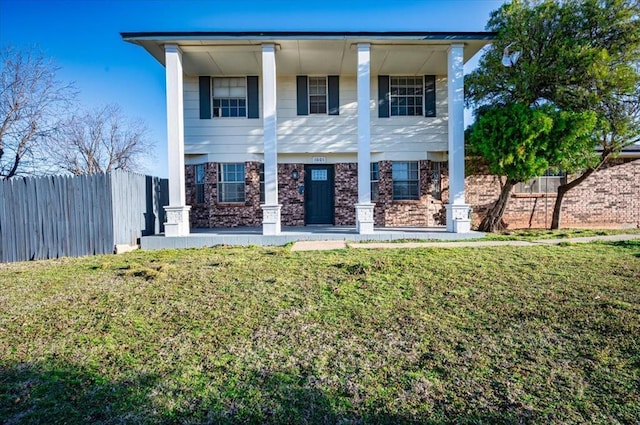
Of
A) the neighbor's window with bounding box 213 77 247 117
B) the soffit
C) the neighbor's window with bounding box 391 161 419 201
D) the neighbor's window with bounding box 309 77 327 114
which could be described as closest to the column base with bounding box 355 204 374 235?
the neighbor's window with bounding box 391 161 419 201

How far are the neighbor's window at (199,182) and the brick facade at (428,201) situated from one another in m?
0.15

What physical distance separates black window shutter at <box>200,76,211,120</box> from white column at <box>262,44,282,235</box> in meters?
3.22

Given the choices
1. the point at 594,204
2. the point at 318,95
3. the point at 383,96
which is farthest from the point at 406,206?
the point at 594,204

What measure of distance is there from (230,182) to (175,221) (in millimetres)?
3136

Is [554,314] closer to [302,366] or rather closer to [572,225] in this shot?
[302,366]

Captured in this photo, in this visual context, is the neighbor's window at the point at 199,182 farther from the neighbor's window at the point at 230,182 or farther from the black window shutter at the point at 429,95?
the black window shutter at the point at 429,95

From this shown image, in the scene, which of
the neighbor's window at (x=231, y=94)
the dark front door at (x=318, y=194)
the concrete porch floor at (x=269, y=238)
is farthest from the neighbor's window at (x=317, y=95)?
the concrete porch floor at (x=269, y=238)

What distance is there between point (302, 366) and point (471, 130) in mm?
10358

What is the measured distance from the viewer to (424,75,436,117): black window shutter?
12445 millimetres

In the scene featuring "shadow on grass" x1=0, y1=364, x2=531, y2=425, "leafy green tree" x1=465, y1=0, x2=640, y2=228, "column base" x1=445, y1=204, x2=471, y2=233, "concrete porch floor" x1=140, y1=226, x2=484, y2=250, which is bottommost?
"shadow on grass" x1=0, y1=364, x2=531, y2=425

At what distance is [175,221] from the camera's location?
972cm

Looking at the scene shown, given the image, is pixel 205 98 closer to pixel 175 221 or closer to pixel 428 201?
pixel 175 221

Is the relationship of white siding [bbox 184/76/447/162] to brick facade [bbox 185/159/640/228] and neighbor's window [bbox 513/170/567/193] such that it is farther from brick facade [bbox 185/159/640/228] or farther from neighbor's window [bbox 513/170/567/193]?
neighbor's window [bbox 513/170/567/193]

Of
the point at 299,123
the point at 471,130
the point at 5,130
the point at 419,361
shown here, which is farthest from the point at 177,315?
the point at 5,130
